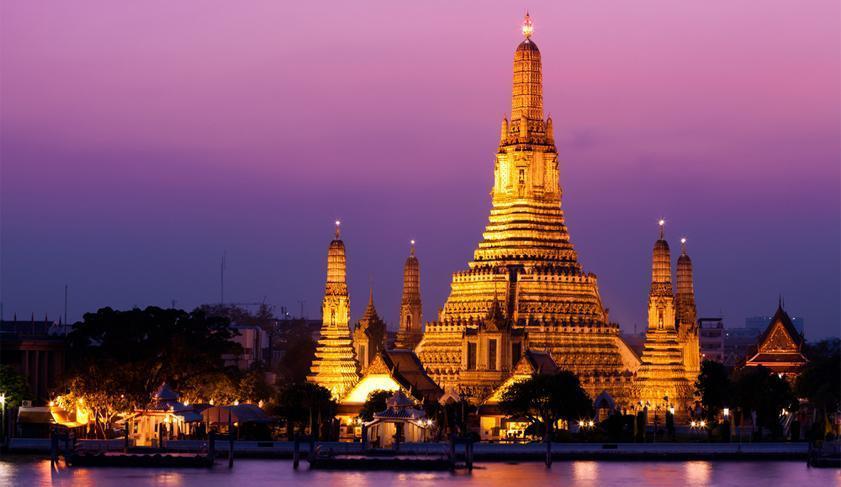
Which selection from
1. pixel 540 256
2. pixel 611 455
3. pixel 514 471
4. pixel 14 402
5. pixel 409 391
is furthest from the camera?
pixel 540 256

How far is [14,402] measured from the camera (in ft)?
352

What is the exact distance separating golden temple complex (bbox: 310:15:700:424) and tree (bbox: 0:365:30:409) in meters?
17.1

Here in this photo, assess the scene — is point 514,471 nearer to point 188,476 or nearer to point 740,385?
point 188,476

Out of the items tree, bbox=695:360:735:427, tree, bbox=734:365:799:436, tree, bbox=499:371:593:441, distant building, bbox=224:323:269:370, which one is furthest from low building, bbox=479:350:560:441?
distant building, bbox=224:323:269:370

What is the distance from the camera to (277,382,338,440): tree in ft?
355

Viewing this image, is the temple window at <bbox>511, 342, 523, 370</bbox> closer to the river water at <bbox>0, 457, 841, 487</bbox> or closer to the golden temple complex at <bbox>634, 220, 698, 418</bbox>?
the golden temple complex at <bbox>634, 220, 698, 418</bbox>

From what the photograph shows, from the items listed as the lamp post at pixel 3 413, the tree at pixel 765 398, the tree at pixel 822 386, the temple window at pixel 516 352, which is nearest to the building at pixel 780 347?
the tree at pixel 822 386

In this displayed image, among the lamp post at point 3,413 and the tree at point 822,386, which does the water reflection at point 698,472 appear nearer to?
the tree at point 822,386

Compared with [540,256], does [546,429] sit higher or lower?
lower

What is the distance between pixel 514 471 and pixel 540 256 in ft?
115

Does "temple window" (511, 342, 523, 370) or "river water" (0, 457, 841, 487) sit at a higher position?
"temple window" (511, 342, 523, 370)

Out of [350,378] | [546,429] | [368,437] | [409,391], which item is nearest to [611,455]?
[546,429]

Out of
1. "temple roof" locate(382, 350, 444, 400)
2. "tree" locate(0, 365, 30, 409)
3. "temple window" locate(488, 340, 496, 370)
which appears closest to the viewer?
"tree" locate(0, 365, 30, 409)

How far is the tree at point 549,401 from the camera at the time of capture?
103500 millimetres
